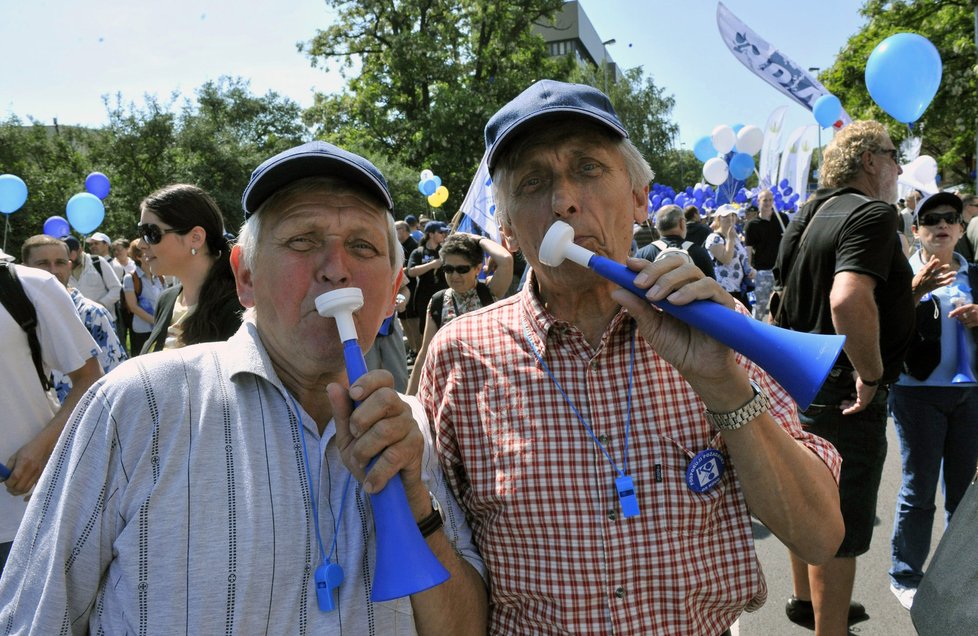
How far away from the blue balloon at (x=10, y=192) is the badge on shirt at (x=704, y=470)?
1324cm

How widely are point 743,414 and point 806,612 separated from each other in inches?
112

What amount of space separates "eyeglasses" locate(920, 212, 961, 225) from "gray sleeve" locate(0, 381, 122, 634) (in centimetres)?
438

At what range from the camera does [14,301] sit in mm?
2750

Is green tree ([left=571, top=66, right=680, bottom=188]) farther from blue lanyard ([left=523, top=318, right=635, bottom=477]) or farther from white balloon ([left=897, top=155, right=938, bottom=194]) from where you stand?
blue lanyard ([left=523, top=318, right=635, bottom=477])

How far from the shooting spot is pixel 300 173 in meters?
1.48

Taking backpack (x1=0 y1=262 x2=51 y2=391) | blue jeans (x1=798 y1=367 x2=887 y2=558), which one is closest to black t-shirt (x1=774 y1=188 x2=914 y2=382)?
blue jeans (x1=798 y1=367 x2=887 y2=558)

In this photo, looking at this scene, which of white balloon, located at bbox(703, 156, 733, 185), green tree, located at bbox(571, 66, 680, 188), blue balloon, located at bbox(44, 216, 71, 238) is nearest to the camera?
blue balloon, located at bbox(44, 216, 71, 238)

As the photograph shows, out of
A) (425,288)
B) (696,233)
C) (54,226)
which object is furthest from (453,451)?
(54,226)

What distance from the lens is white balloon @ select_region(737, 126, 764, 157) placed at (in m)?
19.6

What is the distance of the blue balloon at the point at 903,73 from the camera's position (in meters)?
7.79

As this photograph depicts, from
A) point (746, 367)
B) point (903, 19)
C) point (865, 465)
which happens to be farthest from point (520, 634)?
point (903, 19)

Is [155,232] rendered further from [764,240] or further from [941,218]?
[764,240]

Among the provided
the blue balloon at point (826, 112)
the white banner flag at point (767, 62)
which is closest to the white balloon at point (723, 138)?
the white banner flag at point (767, 62)

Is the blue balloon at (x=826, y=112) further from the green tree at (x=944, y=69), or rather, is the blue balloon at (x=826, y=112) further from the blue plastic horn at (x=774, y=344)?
the blue plastic horn at (x=774, y=344)
